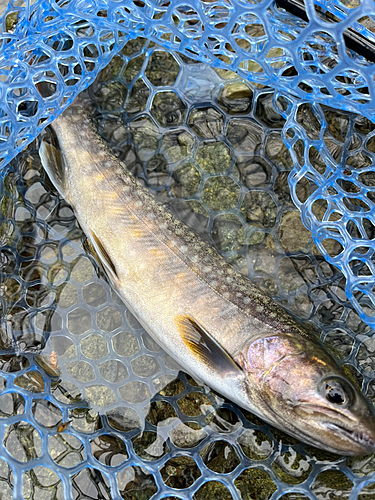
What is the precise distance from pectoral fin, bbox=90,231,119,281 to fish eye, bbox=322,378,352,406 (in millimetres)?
1308

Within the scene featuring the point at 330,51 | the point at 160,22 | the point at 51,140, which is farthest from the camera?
the point at 51,140

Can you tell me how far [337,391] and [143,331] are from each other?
1198 millimetres

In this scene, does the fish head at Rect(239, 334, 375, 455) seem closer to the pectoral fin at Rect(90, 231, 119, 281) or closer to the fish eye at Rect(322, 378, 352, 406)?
the fish eye at Rect(322, 378, 352, 406)

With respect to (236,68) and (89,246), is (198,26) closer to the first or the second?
(236,68)

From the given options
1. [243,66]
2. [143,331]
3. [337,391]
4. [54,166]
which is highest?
[243,66]

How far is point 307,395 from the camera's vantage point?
2.24 m

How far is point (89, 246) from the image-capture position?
284 cm

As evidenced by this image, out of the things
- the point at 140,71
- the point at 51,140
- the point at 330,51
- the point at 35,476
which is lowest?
the point at 35,476

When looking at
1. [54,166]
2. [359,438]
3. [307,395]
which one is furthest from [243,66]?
[359,438]

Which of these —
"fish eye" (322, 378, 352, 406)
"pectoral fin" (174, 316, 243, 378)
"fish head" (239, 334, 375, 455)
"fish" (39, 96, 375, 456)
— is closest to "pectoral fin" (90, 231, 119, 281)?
"fish" (39, 96, 375, 456)

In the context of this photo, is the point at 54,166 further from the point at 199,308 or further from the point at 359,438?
the point at 359,438

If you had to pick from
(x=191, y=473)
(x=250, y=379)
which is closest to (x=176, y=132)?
→ (x=250, y=379)

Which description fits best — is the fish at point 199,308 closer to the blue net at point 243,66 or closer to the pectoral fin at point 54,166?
the pectoral fin at point 54,166

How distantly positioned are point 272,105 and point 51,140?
4.84ft
